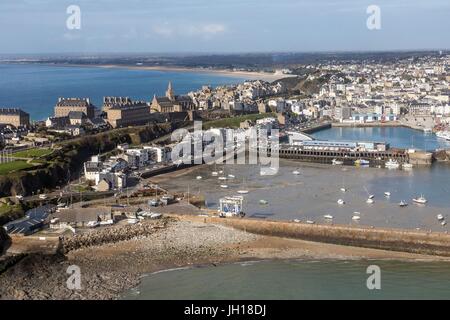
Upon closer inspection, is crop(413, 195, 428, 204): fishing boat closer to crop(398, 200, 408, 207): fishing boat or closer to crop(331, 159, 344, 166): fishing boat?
crop(398, 200, 408, 207): fishing boat

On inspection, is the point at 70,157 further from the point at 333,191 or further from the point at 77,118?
the point at 333,191

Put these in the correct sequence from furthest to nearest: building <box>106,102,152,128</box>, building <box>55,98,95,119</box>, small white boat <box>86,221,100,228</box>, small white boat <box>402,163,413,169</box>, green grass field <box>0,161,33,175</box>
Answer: building <box>55,98,95,119</box> → building <box>106,102,152,128</box> → small white boat <box>402,163,413,169</box> → green grass field <box>0,161,33,175</box> → small white boat <box>86,221,100,228</box>

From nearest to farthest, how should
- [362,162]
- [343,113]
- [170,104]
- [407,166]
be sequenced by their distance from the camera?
[407,166], [362,162], [170,104], [343,113]

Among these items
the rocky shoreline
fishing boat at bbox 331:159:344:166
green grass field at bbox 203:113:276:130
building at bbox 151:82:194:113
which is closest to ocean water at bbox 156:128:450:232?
fishing boat at bbox 331:159:344:166

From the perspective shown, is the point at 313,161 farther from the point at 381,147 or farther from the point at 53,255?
the point at 53,255

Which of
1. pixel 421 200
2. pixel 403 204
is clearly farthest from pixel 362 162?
pixel 403 204
